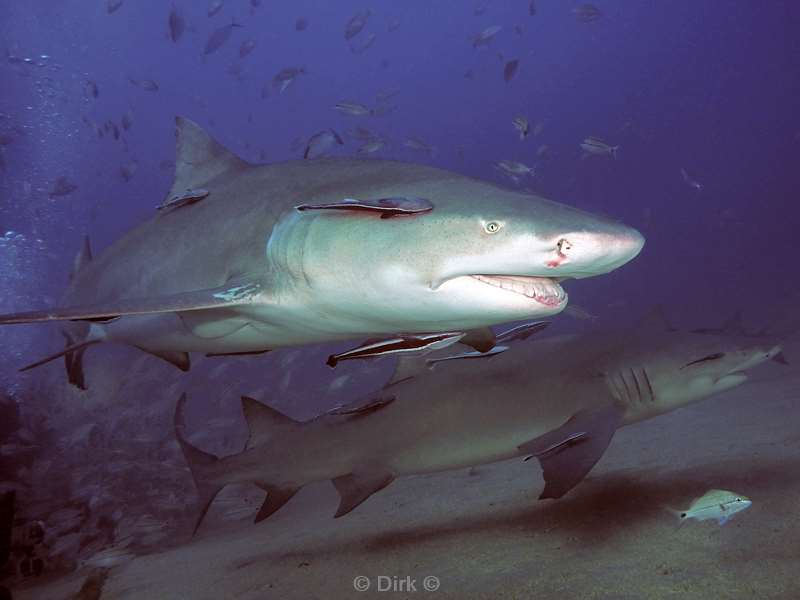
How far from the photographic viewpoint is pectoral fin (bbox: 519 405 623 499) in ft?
9.01

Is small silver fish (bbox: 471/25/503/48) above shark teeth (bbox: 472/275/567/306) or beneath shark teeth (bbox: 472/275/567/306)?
above

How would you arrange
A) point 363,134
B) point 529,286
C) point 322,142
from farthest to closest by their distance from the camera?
point 363,134 → point 322,142 → point 529,286

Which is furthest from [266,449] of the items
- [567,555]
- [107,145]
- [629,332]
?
[107,145]

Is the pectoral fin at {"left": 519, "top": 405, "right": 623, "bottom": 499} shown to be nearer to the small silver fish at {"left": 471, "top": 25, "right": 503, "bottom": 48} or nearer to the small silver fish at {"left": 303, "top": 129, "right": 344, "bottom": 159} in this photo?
the small silver fish at {"left": 303, "top": 129, "right": 344, "bottom": 159}

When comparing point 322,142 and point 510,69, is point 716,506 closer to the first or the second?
point 322,142

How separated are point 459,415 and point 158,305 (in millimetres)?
2087

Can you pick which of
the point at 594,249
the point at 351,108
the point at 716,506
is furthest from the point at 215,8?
the point at 716,506

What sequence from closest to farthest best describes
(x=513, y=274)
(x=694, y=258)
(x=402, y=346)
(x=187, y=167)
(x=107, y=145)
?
(x=513, y=274) < (x=402, y=346) < (x=187, y=167) < (x=694, y=258) < (x=107, y=145)

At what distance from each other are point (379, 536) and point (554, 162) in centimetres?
8042

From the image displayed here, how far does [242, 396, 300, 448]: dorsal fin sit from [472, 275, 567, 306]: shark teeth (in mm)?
2100

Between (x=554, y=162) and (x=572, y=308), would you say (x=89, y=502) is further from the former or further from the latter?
(x=554, y=162)

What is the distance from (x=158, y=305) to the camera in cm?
233

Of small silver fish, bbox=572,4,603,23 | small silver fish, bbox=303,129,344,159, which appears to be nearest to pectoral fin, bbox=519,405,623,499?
small silver fish, bbox=303,129,344,159

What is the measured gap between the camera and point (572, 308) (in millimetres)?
7766
